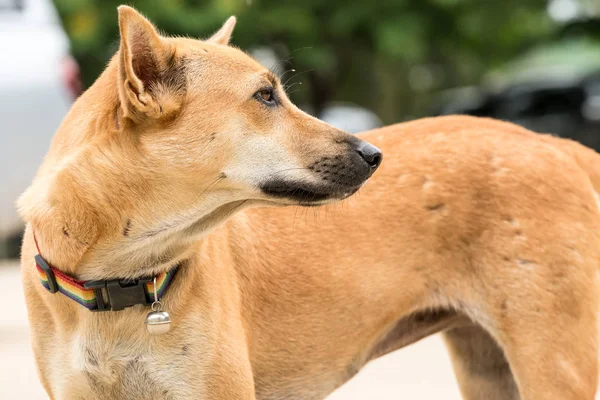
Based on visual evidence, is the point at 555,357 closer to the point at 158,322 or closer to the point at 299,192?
the point at 299,192

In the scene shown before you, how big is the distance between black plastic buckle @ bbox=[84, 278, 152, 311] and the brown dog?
0.01 metres

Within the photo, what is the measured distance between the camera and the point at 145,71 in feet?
12.2

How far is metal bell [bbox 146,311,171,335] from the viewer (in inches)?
145

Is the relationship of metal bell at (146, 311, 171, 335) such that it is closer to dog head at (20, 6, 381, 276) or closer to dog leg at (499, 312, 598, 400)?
dog head at (20, 6, 381, 276)

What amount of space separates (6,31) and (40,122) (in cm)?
88

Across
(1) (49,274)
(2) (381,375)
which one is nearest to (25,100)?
(2) (381,375)

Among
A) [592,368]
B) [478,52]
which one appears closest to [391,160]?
[592,368]

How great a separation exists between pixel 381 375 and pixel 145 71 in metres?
3.91

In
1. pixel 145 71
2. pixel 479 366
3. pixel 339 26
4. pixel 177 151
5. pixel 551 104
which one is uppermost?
pixel 551 104

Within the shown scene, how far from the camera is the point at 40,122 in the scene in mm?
9320

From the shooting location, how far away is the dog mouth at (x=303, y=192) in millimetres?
3812

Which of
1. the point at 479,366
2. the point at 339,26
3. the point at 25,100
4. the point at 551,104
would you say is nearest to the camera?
the point at 479,366

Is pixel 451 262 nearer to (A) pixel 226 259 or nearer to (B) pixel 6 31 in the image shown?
(A) pixel 226 259

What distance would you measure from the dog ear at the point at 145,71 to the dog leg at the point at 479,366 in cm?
181
